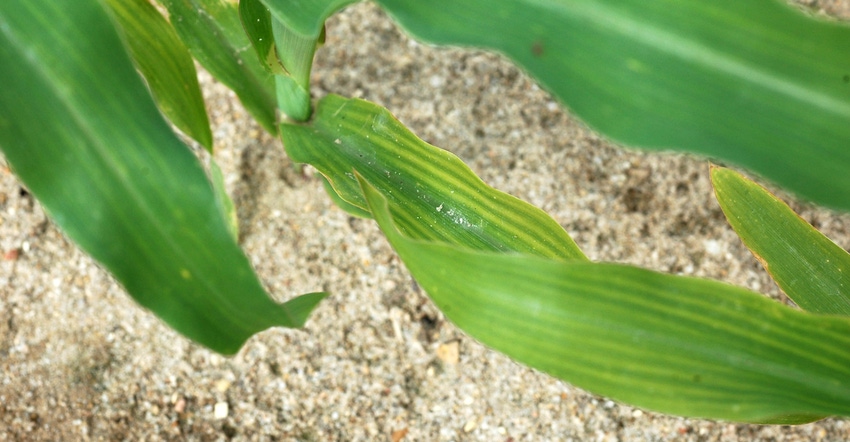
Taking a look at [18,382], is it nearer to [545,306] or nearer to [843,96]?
[545,306]

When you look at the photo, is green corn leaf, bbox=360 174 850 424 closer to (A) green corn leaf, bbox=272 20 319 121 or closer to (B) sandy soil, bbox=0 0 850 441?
(A) green corn leaf, bbox=272 20 319 121

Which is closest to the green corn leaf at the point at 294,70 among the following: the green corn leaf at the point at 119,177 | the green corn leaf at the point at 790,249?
the green corn leaf at the point at 119,177

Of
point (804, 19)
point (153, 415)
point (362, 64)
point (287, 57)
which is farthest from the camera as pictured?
point (362, 64)

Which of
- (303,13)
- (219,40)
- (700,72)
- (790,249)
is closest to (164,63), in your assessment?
(219,40)

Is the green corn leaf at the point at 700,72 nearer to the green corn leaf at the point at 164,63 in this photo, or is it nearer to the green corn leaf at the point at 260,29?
the green corn leaf at the point at 260,29

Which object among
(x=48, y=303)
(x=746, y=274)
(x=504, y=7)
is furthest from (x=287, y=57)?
(x=746, y=274)

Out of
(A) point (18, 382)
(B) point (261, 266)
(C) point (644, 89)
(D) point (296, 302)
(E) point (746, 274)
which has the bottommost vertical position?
(A) point (18, 382)
